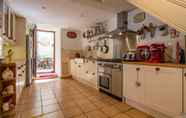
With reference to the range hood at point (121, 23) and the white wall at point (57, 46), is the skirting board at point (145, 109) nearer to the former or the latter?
the range hood at point (121, 23)

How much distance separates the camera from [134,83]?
2295 mm

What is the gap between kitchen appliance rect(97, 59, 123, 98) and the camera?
2688 millimetres

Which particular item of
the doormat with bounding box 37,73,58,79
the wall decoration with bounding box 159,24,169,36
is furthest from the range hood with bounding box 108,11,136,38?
the doormat with bounding box 37,73,58,79

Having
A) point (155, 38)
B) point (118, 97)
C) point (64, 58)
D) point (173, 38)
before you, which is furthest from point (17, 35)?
point (173, 38)

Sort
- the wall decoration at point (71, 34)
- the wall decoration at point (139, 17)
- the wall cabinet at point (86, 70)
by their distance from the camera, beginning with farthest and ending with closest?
the wall decoration at point (71, 34) → the wall cabinet at point (86, 70) → the wall decoration at point (139, 17)

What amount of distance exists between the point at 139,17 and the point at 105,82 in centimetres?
178

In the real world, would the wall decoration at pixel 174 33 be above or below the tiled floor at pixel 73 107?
above

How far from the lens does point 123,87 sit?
2.59 meters

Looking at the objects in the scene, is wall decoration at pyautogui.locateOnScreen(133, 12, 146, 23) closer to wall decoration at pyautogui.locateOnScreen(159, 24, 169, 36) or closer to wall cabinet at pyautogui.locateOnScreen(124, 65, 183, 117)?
wall decoration at pyautogui.locateOnScreen(159, 24, 169, 36)

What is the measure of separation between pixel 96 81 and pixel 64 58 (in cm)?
243

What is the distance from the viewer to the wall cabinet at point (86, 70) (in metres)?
3.65

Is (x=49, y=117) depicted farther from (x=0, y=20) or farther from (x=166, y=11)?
(x=166, y=11)

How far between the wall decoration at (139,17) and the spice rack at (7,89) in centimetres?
283

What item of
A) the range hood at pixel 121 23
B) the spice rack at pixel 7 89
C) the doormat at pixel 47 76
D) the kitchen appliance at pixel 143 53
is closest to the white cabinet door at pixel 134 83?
the kitchen appliance at pixel 143 53
